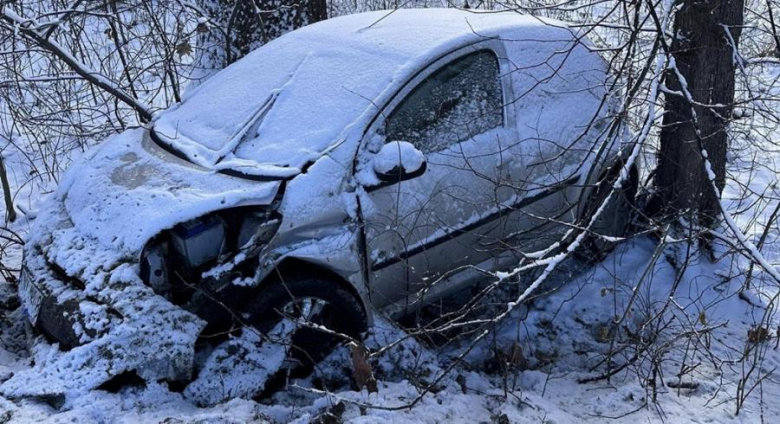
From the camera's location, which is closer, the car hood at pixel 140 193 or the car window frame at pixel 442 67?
the car hood at pixel 140 193

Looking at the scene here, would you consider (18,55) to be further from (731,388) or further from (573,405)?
(731,388)

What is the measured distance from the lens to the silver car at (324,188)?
10.9 feet

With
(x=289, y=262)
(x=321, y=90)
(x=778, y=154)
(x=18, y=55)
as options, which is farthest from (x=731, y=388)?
(x=18, y=55)

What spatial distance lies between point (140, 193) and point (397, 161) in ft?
4.12

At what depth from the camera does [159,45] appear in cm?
668

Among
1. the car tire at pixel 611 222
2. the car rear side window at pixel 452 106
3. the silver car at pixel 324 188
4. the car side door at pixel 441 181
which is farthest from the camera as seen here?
the car tire at pixel 611 222

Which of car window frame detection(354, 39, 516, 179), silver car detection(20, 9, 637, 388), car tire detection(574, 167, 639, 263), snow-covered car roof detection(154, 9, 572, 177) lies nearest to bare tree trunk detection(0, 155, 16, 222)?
silver car detection(20, 9, 637, 388)

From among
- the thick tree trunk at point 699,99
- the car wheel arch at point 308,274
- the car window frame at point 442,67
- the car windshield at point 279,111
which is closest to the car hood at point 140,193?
the car windshield at point 279,111

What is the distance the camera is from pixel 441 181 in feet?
12.5

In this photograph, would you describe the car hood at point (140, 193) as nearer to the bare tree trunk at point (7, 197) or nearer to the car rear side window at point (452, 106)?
the car rear side window at point (452, 106)

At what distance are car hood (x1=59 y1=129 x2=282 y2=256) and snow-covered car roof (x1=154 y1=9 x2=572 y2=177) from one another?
0.43 ft

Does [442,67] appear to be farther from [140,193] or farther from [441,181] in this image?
[140,193]

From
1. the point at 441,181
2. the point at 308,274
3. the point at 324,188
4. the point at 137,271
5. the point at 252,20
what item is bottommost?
the point at 308,274

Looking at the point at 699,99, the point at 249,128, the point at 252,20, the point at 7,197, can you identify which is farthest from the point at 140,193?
the point at 699,99
